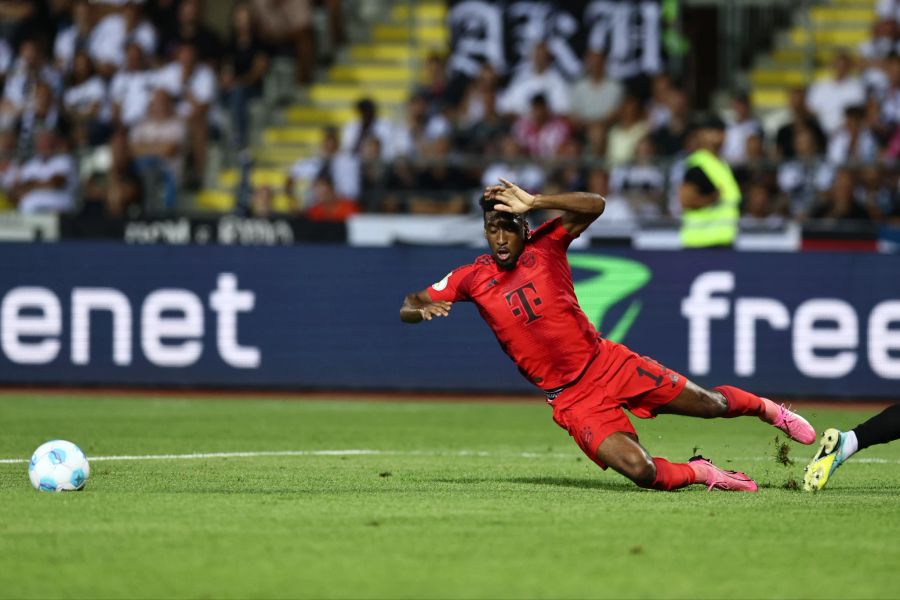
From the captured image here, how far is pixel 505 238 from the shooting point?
9.17 meters

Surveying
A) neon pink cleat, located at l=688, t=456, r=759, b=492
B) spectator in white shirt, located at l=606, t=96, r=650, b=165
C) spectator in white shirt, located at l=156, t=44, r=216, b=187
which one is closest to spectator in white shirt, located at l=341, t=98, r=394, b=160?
spectator in white shirt, located at l=156, t=44, r=216, b=187

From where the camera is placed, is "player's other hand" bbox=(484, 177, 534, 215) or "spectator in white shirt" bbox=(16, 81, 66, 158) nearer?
"player's other hand" bbox=(484, 177, 534, 215)

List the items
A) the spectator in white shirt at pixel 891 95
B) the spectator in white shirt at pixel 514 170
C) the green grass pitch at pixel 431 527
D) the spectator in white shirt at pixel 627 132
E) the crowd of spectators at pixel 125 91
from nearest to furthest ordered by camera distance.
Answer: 1. the green grass pitch at pixel 431 527
2. the spectator in white shirt at pixel 514 170
3. the spectator in white shirt at pixel 891 95
4. the spectator in white shirt at pixel 627 132
5. the crowd of spectators at pixel 125 91

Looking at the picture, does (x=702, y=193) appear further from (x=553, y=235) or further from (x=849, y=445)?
Answer: (x=849, y=445)

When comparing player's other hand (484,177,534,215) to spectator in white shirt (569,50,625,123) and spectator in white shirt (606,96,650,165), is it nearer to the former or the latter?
spectator in white shirt (606,96,650,165)

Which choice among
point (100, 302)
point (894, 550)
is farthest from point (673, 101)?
point (894, 550)

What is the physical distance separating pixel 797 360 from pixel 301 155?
382 inches

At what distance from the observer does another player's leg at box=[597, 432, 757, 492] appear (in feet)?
29.0

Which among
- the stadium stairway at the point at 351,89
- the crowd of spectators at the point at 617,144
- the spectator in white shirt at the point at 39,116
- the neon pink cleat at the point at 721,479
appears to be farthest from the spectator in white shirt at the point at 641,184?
the neon pink cleat at the point at 721,479

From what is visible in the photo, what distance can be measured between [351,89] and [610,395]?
15428mm

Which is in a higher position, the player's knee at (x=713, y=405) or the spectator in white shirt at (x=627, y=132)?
the spectator in white shirt at (x=627, y=132)

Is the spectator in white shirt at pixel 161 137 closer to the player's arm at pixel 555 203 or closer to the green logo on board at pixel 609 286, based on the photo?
the green logo on board at pixel 609 286

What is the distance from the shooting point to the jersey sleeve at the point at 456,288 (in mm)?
9539

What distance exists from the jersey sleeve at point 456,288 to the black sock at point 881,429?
247 cm
